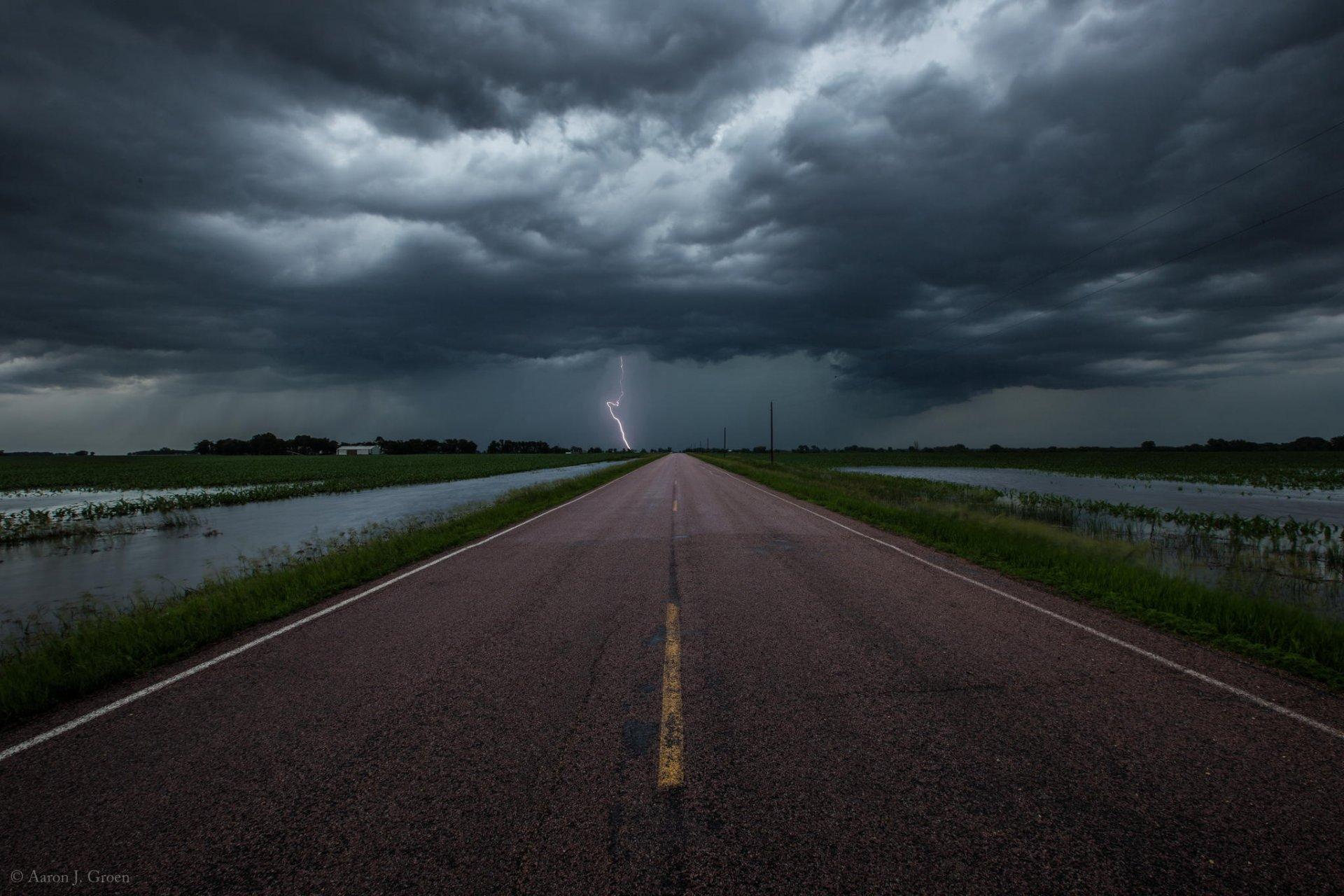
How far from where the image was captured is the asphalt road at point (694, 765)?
257 centimetres

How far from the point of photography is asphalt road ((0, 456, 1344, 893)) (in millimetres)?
2570

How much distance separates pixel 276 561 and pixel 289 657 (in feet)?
27.2

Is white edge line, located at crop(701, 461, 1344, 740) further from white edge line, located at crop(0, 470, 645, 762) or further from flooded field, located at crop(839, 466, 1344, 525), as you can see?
flooded field, located at crop(839, 466, 1344, 525)

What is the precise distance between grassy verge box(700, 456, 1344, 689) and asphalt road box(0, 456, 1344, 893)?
51 cm

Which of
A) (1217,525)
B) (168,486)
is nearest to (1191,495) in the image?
(1217,525)

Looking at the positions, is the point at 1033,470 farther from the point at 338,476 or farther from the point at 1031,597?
the point at 338,476

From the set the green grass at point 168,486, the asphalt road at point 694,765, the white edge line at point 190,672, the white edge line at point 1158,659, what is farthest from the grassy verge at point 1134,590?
the green grass at point 168,486

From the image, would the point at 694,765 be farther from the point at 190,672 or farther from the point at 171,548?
the point at 171,548

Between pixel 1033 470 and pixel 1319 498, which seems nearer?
pixel 1319 498

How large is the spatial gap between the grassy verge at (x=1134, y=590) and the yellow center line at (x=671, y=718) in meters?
5.75

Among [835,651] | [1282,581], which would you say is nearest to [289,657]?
[835,651]

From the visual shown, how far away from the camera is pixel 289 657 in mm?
5441

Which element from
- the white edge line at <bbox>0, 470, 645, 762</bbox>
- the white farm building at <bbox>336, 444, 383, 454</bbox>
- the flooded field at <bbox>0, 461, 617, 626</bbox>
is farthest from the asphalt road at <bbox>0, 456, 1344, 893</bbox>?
the white farm building at <bbox>336, 444, 383, 454</bbox>

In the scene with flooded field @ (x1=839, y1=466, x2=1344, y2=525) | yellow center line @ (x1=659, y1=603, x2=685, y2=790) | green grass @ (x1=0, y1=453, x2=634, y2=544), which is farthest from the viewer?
flooded field @ (x1=839, y1=466, x2=1344, y2=525)
